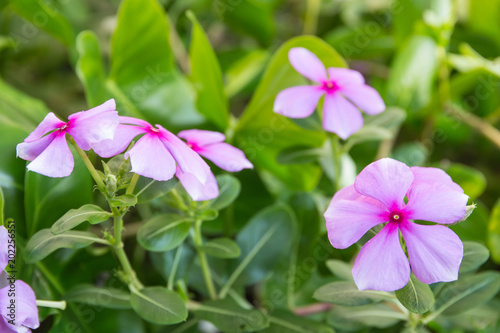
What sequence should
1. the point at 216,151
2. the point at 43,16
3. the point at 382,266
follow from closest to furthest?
the point at 382,266
the point at 216,151
the point at 43,16

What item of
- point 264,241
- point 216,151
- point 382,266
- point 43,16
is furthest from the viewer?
point 43,16

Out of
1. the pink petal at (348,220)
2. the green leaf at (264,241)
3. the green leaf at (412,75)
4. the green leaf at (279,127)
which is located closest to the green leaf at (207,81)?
the green leaf at (279,127)

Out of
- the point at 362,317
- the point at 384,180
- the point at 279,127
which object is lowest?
the point at 362,317

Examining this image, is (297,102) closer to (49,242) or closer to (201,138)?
(201,138)

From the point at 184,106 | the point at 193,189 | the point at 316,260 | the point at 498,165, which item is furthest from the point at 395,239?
the point at 498,165

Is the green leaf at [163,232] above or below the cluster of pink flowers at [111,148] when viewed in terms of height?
below

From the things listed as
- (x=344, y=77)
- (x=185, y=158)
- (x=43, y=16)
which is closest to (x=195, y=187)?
(x=185, y=158)

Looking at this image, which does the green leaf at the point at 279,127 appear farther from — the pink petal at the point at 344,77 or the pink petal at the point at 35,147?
the pink petal at the point at 35,147

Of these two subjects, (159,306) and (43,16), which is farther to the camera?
(43,16)

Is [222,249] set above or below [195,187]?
below
